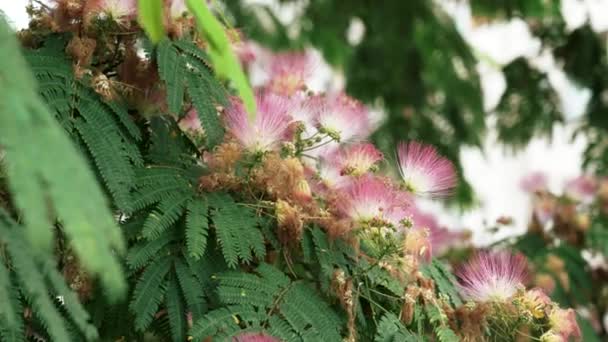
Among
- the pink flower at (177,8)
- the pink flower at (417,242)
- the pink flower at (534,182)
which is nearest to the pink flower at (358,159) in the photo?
the pink flower at (417,242)

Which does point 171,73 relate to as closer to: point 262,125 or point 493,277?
point 262,125

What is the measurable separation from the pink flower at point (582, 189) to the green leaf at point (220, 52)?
206 centimetres

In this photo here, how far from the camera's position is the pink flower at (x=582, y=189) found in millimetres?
2821

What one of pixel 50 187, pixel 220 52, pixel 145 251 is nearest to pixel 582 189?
pixel 145 251

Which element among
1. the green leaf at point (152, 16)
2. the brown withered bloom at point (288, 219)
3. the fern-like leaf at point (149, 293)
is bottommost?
the fern-like leaf at point (149, 293)

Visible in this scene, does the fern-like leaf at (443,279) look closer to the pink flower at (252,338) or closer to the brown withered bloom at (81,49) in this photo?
the pink flower at (252,338)

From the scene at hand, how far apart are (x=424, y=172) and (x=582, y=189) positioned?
1590 mm

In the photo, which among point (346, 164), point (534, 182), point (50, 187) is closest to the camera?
point (50, 187)

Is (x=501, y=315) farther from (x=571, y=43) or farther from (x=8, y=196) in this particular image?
(x=571, y=43)

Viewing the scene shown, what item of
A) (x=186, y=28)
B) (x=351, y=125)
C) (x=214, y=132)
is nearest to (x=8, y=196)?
(x=214, y=132)

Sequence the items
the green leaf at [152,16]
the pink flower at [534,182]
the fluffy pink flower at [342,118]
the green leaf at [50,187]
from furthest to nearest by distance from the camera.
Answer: the pink flower at [534,182] < the fluffy pink flower at [342,118] < the green leaf at [152,16] < the green leaf at [50,187]

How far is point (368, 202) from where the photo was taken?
4.47 feet

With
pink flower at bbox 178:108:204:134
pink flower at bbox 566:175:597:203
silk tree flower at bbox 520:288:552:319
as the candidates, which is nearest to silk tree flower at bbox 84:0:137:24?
Answer: pink flower at bbox 178:108:204:134

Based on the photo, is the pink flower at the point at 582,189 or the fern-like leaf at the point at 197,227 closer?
the fern-like leaf at the point at 197,227
